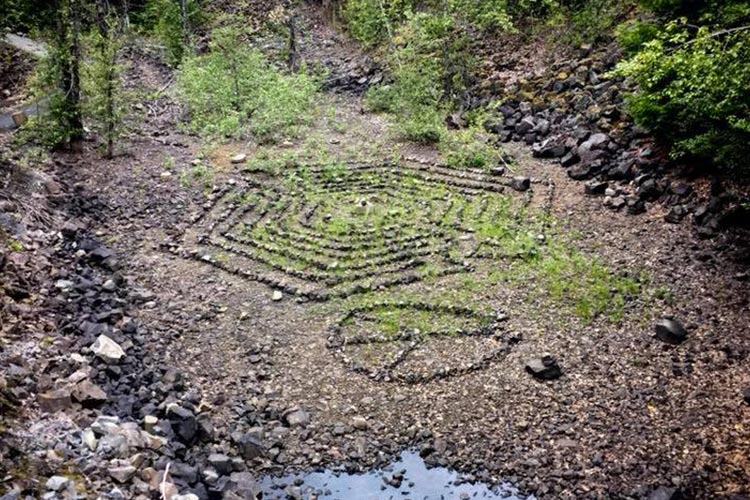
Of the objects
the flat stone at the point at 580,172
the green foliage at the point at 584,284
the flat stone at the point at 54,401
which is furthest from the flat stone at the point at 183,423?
the flat stone at the point at 580,172

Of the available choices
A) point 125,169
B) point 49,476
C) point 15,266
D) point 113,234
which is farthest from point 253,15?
point 49,476

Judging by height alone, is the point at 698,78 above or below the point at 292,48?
above

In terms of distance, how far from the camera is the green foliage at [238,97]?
1667cm

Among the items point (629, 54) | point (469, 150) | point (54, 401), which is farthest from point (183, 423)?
point (629, 54)

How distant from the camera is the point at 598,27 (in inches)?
672

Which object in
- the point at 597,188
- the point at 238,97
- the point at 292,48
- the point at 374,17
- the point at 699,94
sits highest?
the point at 374,17

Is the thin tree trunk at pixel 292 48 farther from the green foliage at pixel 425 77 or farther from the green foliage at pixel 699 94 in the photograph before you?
the green foliage at pixel 699 94

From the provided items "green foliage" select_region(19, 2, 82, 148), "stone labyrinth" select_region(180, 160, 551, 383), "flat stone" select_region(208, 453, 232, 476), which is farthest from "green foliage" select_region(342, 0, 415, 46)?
"flat stone" select_region(208, 453, 232, 476)

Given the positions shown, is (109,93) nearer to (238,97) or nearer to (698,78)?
(238,97)

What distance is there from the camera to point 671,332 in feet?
29.1

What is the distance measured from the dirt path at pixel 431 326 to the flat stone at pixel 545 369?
13 cm

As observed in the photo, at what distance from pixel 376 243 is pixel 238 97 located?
26.1 ft

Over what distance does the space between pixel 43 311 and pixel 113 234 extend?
140 inches

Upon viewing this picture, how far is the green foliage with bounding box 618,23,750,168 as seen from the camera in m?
8.20
